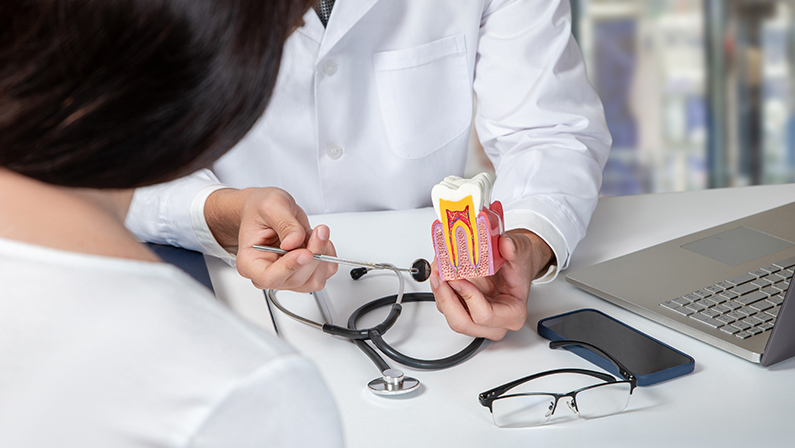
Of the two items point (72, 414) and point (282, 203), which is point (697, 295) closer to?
point (282, 203)

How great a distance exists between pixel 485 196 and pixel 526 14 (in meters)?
0.66

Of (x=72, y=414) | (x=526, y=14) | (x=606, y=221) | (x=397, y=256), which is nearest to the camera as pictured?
(x=72, y=414)

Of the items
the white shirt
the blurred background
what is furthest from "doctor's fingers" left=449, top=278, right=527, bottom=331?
the blurred background

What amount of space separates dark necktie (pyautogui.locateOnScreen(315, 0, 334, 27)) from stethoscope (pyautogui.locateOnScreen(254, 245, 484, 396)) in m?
0.59

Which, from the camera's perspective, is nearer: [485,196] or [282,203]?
[485,196]

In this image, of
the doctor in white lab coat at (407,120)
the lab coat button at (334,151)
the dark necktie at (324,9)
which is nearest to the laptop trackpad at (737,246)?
the doctor in white lab coat at (407,120)

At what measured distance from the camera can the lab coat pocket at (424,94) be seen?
1395 millimetres

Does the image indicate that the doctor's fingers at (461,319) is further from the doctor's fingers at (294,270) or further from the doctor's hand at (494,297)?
the doctor's fingers at (294,270)

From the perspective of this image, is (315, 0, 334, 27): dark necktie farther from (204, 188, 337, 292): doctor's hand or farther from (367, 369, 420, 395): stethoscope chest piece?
(367, 369, 420, 395): stethoscope chest piece

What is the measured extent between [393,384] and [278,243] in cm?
35

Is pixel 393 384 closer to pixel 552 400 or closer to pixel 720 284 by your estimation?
pixel 552 400

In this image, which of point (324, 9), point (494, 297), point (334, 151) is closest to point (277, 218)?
point (494, 297)

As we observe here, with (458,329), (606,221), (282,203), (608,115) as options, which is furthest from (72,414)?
(608,115)

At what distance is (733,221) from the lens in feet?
3.94
